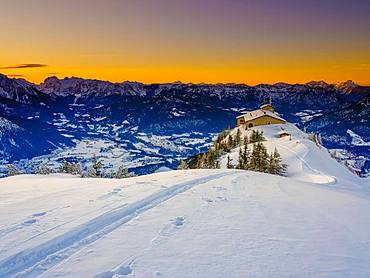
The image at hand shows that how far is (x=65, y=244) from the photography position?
786 cm

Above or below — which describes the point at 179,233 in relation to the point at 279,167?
above

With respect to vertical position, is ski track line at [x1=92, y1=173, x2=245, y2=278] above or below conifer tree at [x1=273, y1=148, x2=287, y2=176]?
above

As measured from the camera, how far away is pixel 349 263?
23.4 ft

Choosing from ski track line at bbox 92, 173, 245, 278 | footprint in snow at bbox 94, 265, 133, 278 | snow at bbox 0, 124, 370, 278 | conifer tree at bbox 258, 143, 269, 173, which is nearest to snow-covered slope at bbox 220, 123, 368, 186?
conifer tree at bbox 258, 143, 269, 173

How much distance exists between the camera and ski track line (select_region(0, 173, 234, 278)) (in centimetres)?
660

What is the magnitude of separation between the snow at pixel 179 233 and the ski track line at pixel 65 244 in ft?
0.06

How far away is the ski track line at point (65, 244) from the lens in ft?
21.7

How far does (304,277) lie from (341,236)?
3434 millimetres

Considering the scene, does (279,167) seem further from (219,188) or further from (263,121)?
(263,121)

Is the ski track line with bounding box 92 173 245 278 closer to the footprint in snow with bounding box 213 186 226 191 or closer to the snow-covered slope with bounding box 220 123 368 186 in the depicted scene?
the footprint in snow with bounding box 213 186 226 191

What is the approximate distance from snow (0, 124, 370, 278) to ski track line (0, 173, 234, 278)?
20 mm

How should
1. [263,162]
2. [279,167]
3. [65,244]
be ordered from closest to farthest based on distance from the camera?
[65,244]
[279,167]
[263,162]

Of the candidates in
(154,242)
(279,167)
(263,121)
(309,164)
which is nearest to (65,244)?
(154,242)

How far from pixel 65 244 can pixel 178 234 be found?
Answer: 269 cm
